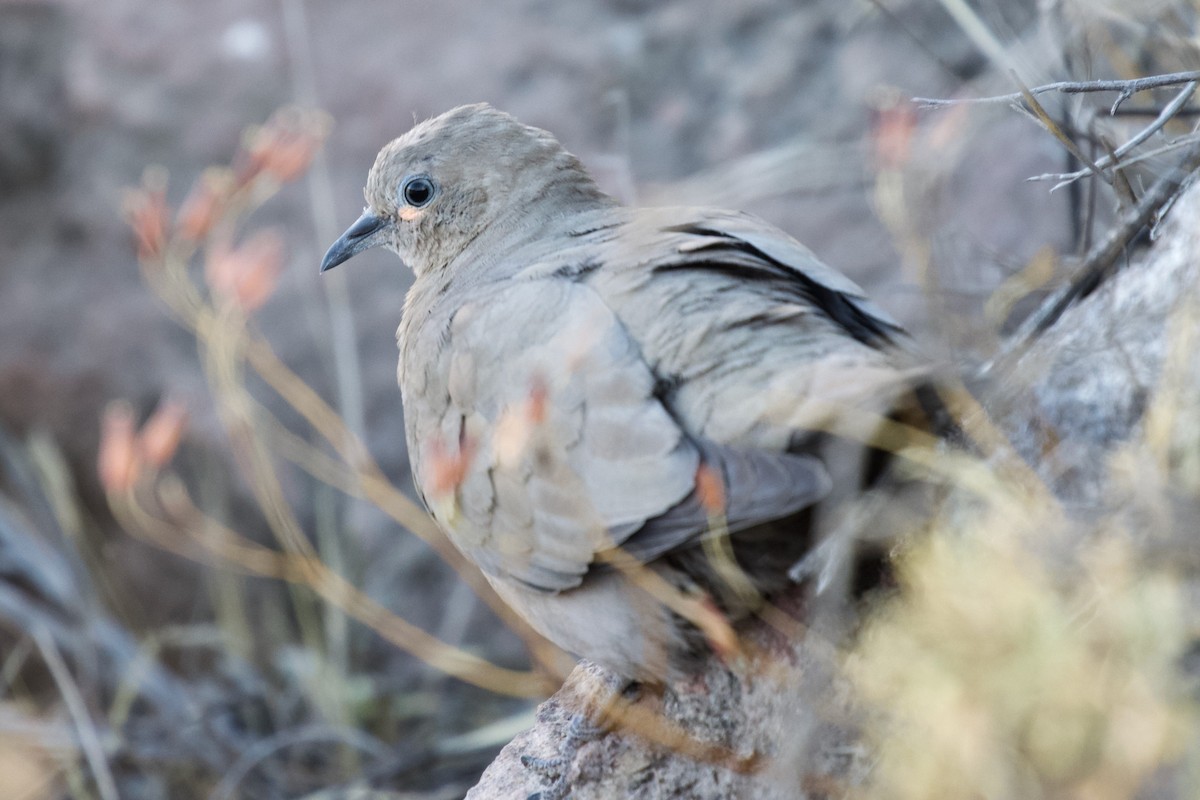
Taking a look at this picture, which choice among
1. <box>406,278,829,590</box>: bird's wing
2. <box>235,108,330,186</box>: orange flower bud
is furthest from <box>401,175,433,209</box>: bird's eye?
<box>406,278,829,590</box>: bird's wing

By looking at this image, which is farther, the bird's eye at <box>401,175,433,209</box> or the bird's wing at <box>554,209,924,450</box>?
the bird's eye at <box>401,175,433,209</box>

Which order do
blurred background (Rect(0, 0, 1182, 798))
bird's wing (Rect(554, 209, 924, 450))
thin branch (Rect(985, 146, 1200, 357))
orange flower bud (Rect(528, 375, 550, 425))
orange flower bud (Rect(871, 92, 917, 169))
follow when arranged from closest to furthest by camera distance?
bird's wing (Rect(554, 209, 924, 450)), orange flower bud (Rect(528, 375, 550, 425)), thin branch (Rect(985, 146, 1200, 357)), orange flower bud (Rect(871, 92, 917, 169)), blurred background (Rect(0, 0, 1182, 798))

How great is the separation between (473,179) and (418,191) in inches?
6.5

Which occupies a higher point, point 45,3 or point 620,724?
point 45,3

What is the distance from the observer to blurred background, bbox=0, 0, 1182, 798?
4.70 meters

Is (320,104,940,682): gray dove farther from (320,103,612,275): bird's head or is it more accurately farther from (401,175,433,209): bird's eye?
(401,175,433,209): bird's eye

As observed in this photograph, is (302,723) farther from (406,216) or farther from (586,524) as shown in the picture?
(586,524)

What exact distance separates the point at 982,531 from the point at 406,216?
1.90 metres

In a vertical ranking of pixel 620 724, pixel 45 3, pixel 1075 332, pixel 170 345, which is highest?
pixel 45 3

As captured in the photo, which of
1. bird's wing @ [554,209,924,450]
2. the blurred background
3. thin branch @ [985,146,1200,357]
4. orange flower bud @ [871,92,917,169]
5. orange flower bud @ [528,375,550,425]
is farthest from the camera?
the blurred background

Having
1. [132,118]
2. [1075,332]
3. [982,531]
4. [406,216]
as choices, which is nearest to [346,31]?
[132,118]

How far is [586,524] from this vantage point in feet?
7.95

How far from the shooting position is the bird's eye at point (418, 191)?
10.9 feet

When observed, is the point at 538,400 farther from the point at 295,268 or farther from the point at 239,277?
the point at 295,268
